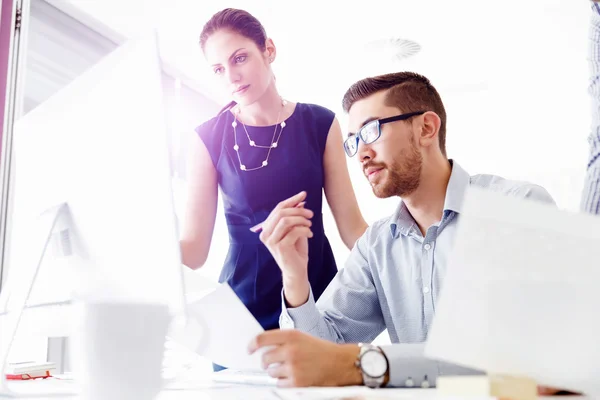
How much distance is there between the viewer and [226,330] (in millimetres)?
841

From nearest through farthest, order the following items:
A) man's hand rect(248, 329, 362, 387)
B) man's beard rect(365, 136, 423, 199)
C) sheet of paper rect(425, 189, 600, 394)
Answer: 1. sheet of paper rect(425, 189, 600, 394)
2. man's hand rect(248, 329, 362, 387)
3. man's beard rect(365, 136, 423, 199)

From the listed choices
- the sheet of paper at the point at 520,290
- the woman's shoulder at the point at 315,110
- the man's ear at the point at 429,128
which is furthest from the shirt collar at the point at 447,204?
the sheet of paper at the point at 520,290

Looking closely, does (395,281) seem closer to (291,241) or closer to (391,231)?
(391,231)

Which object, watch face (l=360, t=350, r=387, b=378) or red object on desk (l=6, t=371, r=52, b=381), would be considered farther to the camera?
red object on desk (l=6, t=371, r=52, b=381)

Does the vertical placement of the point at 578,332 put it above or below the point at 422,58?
below

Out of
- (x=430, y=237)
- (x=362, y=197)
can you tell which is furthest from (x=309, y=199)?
(x=362, y=197)

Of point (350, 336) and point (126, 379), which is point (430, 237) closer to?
point (350, 336)

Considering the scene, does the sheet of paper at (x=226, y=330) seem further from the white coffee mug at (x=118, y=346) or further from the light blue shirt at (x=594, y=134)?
the light blue shirt at (x=594, y=134)

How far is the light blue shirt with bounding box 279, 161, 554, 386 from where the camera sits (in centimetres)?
136

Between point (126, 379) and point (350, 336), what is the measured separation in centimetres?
92

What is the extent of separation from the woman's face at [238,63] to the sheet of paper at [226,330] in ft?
3.83

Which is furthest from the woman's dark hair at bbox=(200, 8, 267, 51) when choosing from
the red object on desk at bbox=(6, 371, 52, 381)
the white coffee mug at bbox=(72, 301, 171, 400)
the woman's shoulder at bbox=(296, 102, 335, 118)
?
the white coffee mug at bbox=(72, 301, 171, 400)

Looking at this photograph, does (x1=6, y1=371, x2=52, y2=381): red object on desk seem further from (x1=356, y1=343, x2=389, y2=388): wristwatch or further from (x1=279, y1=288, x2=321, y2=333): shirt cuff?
(x1=356, y1=343, x2=389, y2=388): wristwatch

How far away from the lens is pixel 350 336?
1.43m
